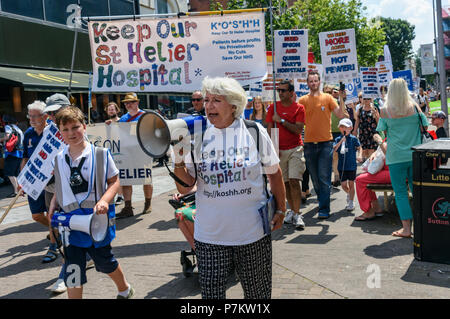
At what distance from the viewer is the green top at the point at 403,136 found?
18.1 feet

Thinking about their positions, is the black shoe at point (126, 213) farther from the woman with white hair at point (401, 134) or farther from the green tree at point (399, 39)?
the green tree at point (399, 39)

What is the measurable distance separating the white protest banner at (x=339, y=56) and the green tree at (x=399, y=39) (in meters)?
69.7

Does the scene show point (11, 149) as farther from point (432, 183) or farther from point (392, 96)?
point (432, 183)

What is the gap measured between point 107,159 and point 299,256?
8.36 ft

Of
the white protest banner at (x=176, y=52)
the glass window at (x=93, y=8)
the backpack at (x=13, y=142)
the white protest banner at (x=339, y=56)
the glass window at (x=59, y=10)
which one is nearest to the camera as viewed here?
the white protest banner at (x=176, y=52)

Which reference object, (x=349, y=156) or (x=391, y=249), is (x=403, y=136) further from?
(x=349, y=156)

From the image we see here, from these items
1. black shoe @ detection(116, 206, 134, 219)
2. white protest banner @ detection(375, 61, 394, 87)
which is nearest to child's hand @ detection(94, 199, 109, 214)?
black shoe @ detection(116, 206, 134, 219)

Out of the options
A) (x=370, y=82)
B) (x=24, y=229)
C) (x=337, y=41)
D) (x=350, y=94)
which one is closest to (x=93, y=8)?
(x=370, y=82)

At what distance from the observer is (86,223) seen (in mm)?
3520

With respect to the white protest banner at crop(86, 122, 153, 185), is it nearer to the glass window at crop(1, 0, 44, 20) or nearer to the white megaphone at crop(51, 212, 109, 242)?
the white megaphone at crop(51, 212, 109, 242)

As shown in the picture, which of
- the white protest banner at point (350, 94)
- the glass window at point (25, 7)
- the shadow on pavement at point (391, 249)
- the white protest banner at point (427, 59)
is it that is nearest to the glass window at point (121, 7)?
the glass window at point (25, 7)

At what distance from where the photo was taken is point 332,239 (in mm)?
5836

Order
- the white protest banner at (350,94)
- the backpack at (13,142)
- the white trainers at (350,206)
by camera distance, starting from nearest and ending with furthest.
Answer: the white trainers at (350,206)
the white protest banner at (350,94)
the backpack at (13,142)

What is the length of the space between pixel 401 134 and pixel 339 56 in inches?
164
